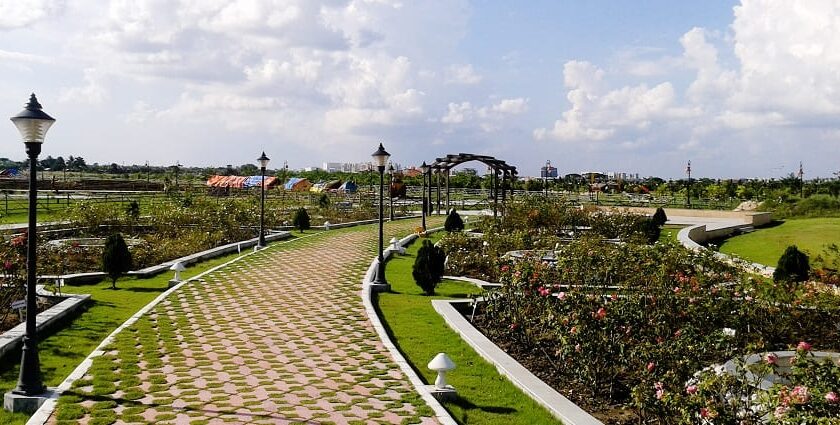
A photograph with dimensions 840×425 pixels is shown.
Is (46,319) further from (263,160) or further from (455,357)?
(263,160)

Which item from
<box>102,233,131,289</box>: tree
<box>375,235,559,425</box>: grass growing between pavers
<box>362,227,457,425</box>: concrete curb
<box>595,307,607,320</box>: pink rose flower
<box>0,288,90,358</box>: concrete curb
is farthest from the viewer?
<box>102,233,131,289</box>: tree

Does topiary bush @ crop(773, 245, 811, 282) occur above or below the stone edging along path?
above

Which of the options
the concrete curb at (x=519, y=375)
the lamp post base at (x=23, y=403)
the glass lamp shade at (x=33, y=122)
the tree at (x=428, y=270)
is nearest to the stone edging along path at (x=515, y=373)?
the concrete curb at (x=519, y=375)

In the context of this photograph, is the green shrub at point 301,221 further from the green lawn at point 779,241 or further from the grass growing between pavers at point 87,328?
the green lawn at point 779,241

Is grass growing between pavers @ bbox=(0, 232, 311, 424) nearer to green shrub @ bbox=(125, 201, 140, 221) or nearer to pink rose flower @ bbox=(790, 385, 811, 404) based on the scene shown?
pink rose flower @ bbox=(790, 385, 811, 404)

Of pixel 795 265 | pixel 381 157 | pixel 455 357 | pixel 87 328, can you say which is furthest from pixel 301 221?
pixel 455 357

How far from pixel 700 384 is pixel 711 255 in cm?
626

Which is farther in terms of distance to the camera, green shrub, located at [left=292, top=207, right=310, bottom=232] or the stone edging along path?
green shrub, located at [left=292, top=207, right=310, bottom=232]

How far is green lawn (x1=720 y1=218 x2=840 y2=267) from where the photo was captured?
62.5 ft

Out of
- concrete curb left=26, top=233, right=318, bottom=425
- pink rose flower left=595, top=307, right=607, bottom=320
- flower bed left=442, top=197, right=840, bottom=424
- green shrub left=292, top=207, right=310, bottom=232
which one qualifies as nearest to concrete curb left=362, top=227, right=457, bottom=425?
flower bed left=442, top=197, right=840, bottom=424

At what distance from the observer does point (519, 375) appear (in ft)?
23.1

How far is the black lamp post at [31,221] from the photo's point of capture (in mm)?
6203

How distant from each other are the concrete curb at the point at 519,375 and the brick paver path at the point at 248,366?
1.06m

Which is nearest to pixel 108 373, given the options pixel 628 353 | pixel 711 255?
pixel 628 353
